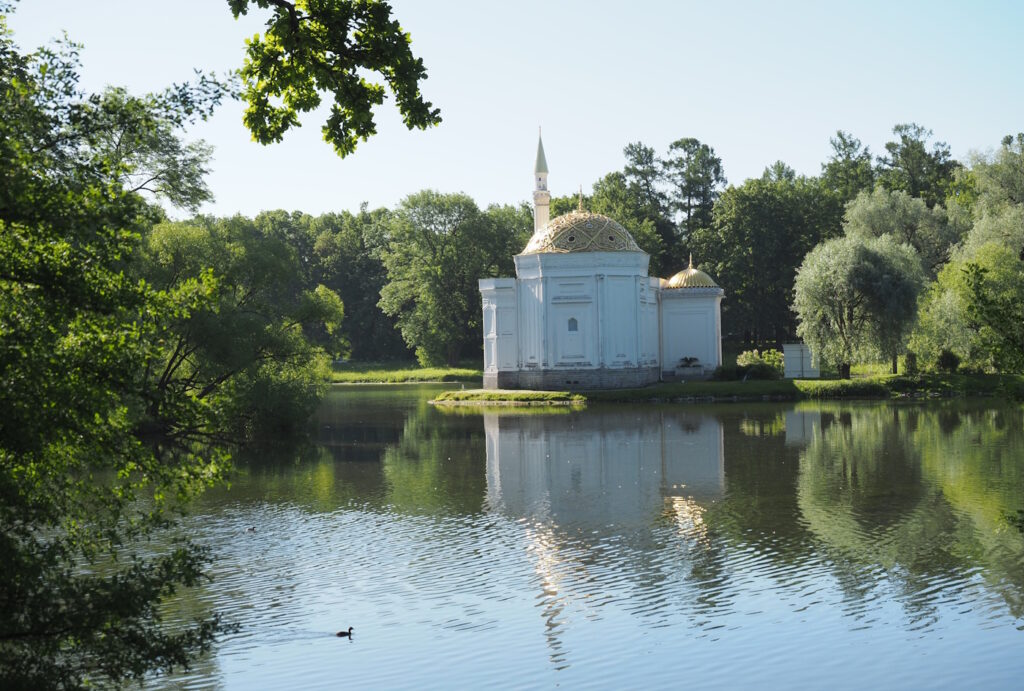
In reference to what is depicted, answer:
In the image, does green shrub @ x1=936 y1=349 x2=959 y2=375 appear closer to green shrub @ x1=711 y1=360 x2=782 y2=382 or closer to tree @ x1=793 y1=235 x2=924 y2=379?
tree @ x1=793 y1=235 x2=924 y2=379

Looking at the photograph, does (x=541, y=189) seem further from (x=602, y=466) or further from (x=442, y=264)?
(x=602, y=466)

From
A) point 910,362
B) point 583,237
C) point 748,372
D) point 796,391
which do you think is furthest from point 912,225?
point 583,237

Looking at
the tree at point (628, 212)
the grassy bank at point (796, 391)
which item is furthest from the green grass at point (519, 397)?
the tree at point (628, 212)

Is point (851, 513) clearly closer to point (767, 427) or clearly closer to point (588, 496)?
point (588, 496)

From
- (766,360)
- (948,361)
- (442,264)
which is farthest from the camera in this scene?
(442,264)

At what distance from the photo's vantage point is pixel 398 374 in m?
70.4

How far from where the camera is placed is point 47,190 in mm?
8117

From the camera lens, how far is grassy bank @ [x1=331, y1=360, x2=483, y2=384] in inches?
2669

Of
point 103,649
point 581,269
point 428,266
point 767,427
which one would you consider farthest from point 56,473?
point 428,266

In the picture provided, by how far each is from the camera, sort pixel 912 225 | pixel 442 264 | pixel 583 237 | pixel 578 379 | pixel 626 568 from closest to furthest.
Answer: pixel 626 568 < pixel 578 379 < pixel 583 237 < pixel 912 225 < pixel 442 264

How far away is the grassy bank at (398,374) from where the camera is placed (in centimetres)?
6778

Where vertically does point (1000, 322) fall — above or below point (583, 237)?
below

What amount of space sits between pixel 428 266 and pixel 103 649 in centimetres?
6361

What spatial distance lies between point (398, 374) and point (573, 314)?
2271cm
